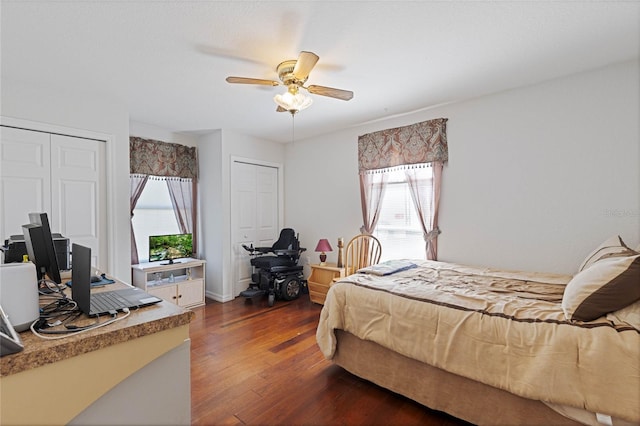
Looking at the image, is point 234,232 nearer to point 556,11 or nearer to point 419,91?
point 419,91

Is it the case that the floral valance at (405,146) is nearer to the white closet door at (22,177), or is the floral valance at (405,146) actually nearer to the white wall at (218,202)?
the white wall at (218,202)

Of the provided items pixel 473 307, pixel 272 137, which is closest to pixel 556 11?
pixel 473 307

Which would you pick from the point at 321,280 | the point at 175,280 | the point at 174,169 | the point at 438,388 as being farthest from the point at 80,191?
the point at 438,388

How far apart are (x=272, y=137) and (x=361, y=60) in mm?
2691

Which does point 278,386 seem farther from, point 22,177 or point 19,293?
point 22,177

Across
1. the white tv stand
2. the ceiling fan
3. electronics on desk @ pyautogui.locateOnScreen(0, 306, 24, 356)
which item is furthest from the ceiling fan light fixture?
the white tv stand

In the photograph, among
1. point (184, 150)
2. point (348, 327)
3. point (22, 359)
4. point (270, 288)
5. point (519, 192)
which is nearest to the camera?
point (22, 359)

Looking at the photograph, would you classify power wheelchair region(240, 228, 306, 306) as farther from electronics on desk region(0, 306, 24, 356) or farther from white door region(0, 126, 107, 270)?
electronics on desk region(0, 306, 24, 356)

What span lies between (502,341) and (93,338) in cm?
193

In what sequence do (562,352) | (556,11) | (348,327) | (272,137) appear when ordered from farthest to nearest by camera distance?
(272,137)
(348,327)
(556,11)
(562,352)

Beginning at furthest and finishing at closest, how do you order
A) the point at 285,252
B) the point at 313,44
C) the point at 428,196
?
the point at 285,252, the point at 428,196, the point at 313,44

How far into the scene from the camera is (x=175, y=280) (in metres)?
3.99

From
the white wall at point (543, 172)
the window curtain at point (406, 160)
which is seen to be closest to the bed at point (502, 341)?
the white wall at point (543, 172)

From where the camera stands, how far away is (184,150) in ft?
14.5
